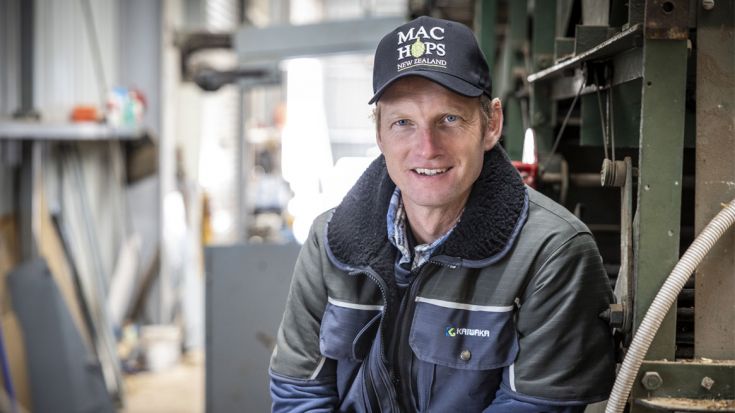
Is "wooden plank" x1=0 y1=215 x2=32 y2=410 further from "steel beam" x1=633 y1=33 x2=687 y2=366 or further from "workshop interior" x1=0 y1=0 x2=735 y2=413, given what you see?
"steel beam" x1=633 y1=33 x2=687 y2=366

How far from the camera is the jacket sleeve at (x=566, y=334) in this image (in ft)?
5.18

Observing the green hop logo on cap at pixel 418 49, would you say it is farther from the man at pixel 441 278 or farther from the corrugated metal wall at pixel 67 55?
the corrugated metal wall at pixel 67 55

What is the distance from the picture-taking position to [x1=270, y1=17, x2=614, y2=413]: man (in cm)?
160

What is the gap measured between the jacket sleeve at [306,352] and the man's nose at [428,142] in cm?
35

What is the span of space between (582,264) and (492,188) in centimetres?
28

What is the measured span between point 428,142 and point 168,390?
484cm

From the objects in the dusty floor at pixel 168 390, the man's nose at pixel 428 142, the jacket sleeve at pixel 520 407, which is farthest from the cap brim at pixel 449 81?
the dusty floor at pixel 168 390

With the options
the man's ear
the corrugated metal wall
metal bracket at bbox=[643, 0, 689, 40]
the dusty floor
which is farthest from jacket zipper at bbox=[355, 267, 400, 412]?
the corrugated metal wall

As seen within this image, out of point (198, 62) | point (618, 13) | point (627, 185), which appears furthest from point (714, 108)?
point (198, 62)

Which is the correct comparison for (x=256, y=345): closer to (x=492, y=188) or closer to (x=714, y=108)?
(x=492, y=188)

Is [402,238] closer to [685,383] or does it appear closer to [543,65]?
[685,383]

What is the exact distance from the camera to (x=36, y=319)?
475cm

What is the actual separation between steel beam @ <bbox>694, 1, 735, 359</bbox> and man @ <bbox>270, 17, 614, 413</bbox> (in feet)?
0.69

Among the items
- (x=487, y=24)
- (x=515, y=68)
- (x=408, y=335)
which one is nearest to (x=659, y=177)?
(x=408, y=335)
